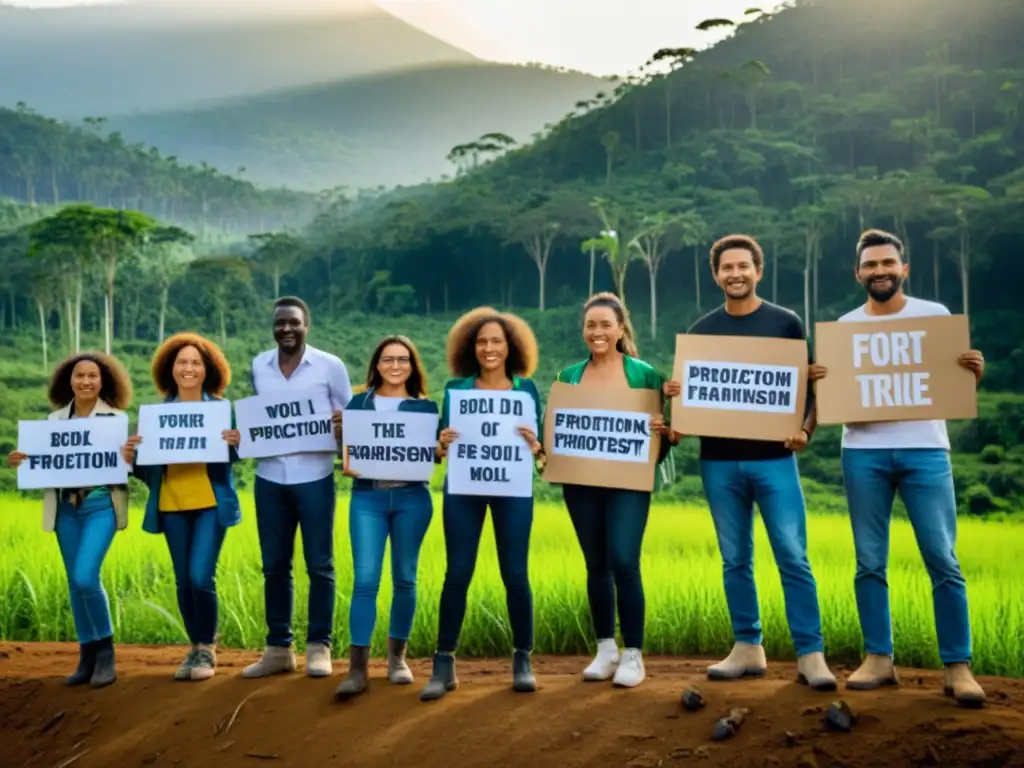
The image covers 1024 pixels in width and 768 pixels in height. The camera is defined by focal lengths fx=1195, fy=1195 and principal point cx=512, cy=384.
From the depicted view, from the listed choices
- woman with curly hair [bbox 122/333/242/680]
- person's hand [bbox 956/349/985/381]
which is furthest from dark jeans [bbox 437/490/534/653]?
person's hand [bbox 956/349/985/381]

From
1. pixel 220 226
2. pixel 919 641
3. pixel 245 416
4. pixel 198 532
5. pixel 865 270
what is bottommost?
pixel 919 641

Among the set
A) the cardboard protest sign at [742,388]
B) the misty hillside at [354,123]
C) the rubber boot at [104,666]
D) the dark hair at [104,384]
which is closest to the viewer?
the cardboard protest sign at [742,388]

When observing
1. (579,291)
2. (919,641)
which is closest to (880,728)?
(919,641)

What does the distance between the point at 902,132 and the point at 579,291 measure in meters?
15.1

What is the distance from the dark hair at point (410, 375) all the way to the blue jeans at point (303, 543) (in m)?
0.53

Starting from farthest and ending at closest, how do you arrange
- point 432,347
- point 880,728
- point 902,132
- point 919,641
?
point 902,132, point 432,347, point 919,641, point 880,728

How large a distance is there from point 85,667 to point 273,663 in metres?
1.09

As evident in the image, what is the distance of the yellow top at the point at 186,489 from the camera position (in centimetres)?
588

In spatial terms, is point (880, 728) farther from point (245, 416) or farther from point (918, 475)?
point (245, 416)

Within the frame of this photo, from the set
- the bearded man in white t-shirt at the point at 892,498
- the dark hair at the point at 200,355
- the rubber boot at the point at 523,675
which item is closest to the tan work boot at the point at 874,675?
the bearded man in white t-shirt at the point at 892,498

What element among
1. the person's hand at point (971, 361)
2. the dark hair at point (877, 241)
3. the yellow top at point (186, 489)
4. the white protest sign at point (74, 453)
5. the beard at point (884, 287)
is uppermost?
the dark hair at point (877, 241)

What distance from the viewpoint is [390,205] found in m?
50.4

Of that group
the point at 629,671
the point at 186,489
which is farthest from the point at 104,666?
the point at 629,671

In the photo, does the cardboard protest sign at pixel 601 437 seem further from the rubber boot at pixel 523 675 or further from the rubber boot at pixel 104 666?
the rubber boot at pixel 104 666
